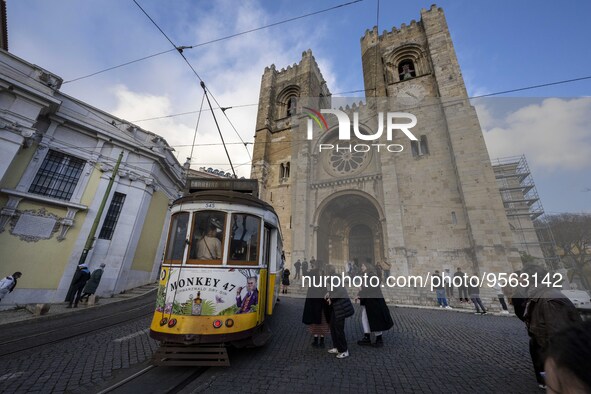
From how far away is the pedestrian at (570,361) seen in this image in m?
0.72

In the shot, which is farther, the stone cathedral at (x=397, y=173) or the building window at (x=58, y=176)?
the stone cathedral at (x=397, y=173)

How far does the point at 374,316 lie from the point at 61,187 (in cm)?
1288

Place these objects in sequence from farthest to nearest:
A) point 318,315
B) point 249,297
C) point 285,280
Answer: point 285,280 < point 318,315 < point 249,297

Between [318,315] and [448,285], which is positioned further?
[448,285]

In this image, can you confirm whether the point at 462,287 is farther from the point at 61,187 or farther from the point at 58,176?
the point at 58,176

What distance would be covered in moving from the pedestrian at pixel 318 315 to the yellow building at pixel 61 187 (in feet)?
33.9

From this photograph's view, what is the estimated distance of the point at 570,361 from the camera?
771mm

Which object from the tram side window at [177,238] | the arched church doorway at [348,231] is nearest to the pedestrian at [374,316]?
the tram side window at [177,238]

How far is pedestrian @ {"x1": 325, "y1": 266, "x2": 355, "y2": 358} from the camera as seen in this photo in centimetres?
379

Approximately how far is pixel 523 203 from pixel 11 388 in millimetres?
30850

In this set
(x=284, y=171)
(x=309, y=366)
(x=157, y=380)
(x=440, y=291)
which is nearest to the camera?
(x=157, y=380)

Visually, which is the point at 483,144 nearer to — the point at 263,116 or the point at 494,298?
the point at 494,298

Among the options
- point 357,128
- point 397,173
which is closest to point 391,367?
point 397,173

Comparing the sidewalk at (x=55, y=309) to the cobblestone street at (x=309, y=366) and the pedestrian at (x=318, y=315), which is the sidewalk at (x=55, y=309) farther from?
the pedestrian at (x=318, y=315)
